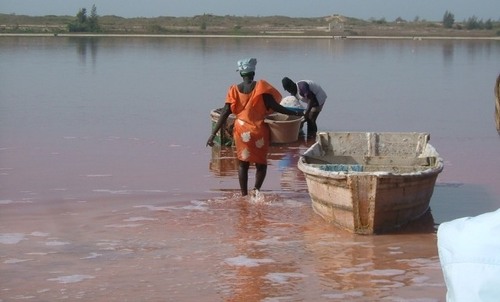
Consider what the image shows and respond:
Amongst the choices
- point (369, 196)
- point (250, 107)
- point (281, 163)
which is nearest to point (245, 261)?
point (369, 196)

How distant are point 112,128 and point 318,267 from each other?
34.6 feet

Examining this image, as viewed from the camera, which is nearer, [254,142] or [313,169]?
[313,169]

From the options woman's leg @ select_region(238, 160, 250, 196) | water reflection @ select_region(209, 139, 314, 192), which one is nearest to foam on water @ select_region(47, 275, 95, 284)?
woman's leg @ select_region(238, 160, 250, 196)

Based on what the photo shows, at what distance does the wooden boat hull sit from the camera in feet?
25.1

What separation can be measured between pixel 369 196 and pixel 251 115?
6.12 ft

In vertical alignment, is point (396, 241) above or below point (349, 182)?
below

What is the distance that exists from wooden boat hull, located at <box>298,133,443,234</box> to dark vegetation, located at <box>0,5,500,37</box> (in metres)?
76.7

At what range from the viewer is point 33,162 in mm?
12477

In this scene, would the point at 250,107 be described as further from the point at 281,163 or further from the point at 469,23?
the point at 469,23

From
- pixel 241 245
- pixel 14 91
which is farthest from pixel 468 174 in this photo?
pixel 14 91

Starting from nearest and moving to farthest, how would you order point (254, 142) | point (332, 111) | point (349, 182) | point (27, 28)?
point (349, 182) < point (254, 142) < point (332, 111) < point (27, 28)

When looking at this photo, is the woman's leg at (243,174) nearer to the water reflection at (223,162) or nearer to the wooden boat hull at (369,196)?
the wooden boat hull at (369,196)

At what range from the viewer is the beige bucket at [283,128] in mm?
13766

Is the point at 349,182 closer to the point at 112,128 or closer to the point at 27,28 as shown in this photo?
the point at 112,128
